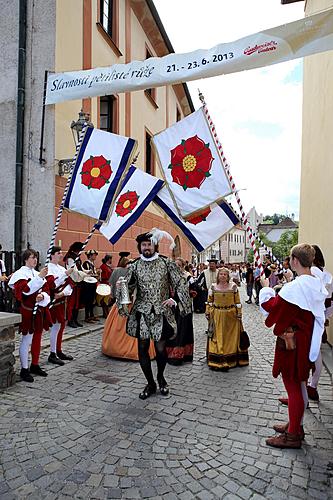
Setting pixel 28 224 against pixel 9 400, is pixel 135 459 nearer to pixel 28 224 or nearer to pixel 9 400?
pixel 9 400

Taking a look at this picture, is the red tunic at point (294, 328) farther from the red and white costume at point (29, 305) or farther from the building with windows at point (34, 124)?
the building with windows at point (34, 124)

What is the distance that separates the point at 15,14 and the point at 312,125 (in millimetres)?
7107

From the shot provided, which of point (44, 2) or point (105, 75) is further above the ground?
point (44, 2)

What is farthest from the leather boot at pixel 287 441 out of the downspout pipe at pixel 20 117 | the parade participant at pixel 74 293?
the downspout pipe at pixel 20 117

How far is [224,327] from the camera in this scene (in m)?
5.50

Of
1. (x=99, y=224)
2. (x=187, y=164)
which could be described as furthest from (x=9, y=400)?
(x=187, y=164)

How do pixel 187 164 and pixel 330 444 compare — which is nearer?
pixel 330 444

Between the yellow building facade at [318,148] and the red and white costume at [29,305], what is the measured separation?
15.2 feet

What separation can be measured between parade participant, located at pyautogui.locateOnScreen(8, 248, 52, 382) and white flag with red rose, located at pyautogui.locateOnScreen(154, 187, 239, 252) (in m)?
1.84

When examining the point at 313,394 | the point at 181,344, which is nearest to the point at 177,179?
the point at 181,344

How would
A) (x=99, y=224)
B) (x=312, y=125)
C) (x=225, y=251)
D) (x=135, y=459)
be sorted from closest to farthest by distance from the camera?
(x=135, y=459) → (x=99, y=224) → (x=312, y=125) → (x=225, y=251)

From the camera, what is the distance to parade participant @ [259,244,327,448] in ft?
10.1

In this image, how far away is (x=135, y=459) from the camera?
2963mm

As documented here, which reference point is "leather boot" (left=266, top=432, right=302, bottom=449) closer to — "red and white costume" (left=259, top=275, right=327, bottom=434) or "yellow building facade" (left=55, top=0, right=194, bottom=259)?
"red and white costume" (left=259, top=275, right=327, bottom=434)
